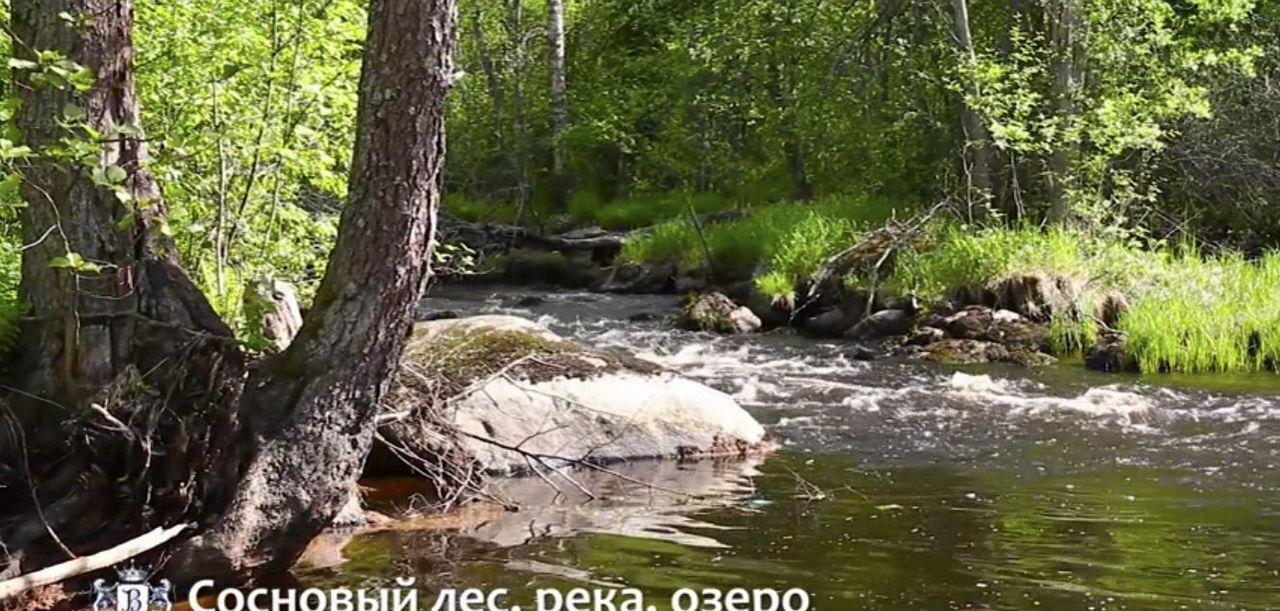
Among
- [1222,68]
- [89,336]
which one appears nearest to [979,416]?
[89,336]

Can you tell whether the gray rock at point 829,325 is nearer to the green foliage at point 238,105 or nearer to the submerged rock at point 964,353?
the submerged rock at point 964,353

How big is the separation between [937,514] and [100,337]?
4417mm

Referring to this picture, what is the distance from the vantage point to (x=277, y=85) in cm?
930

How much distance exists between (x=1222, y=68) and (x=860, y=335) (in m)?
6.92

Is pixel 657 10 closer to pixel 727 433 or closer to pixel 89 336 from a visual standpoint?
pixel 727 433

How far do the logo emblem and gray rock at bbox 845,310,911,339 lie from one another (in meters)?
12.2

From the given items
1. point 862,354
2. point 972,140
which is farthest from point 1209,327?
point 972,140

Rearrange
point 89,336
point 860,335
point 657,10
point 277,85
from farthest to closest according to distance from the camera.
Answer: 1. point 657,10
2. point 860,335
3. point 277,85
4. point 89,336

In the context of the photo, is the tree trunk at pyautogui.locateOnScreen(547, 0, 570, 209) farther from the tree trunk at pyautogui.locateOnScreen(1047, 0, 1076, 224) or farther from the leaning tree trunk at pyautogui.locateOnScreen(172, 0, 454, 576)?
the leaning tree trunk at pyautogui.locateOnScreen(172, 0, 454, 576)

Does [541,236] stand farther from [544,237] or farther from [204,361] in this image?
[204,361]

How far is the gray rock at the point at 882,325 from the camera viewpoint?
55.4ft

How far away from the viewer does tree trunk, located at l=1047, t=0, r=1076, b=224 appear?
18.2 metres

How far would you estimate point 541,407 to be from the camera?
8.94 meters

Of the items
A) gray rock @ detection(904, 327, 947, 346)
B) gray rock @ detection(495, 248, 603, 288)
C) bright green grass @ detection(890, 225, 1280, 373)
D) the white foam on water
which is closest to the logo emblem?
the white foam on water
